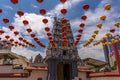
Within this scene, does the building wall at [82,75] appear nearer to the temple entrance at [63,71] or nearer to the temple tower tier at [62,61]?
the temple tower tier at [62,61]

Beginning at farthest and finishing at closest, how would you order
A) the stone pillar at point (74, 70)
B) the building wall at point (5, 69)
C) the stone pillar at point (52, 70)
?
1. the stone pillar at point (74, 70)
2. the stone pillar at point (52, 70)
3. the building wall at point (5, 69)

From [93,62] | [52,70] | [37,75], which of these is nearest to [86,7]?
[37,75]

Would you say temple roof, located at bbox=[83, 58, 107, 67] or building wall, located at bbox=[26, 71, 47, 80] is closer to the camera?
building wall, located at bbox=[26, 71, 47, 80]

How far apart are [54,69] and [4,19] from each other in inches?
564

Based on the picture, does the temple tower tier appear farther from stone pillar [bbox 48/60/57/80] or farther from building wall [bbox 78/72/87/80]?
building wall [bbox 78/72/87/80]

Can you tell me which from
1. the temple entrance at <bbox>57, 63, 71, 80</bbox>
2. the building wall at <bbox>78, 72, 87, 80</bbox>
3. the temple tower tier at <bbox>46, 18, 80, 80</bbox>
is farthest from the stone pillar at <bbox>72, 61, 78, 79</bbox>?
the building wall at <bbox>78, 72, 87, 80</bbox>

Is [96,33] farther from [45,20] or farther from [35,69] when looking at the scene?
[35,69]

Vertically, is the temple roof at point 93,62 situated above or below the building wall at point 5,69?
above

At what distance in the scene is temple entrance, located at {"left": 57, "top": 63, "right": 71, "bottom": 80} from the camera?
23.4 metres

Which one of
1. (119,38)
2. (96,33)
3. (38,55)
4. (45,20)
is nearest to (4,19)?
(45,20)

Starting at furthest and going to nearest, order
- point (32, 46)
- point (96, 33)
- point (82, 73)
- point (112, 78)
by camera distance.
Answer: point (82, 73) < point (112, 78) < point (32, 46) < point (96, 33)

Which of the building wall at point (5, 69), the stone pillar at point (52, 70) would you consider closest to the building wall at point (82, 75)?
the stone pillar at point (52, 70)

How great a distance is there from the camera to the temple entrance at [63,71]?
2342 cm

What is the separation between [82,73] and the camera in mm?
21406
